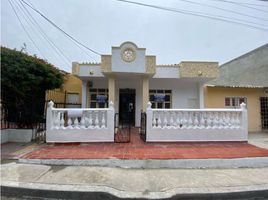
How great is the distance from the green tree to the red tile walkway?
6.52 feet

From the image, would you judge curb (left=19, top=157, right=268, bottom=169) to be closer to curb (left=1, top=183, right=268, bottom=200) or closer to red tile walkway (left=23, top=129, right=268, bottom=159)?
red tile walkway (left=23, top=129, right=268, bottom=159)

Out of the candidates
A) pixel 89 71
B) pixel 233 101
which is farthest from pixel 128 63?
pixel 233 101

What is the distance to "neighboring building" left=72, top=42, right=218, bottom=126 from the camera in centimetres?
988

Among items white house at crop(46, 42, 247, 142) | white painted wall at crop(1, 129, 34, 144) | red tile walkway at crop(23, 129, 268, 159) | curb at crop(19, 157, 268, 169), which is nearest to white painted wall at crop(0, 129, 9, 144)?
white painted wall at crop(1, 129, 34, 144)

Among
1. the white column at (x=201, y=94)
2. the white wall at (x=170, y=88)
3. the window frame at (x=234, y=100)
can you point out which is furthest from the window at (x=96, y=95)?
the window frame at (x=234, y=100)

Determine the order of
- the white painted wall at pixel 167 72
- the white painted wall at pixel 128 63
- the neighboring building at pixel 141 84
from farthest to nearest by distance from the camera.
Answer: the white painted wall at pixel 167 72 < the neighboring building at pixel 141 84 < the white painted wall at pixel 128 63

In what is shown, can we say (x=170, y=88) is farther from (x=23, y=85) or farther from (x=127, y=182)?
(x=127, y=182)

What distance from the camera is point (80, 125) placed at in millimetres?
7188

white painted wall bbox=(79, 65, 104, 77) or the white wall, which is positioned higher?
white painted wall bbox=(79, 65, 104, 77)

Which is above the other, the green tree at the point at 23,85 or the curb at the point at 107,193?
the green tree at the point at 23,85

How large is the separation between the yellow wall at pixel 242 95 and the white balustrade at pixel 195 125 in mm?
5285

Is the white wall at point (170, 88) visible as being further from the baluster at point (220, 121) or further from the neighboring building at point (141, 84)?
the baluster at point (220, 121)

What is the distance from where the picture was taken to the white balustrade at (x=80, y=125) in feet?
23.0

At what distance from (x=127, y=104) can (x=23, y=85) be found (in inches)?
265
